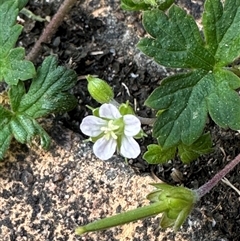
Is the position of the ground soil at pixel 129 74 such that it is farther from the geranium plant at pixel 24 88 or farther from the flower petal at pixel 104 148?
the flower petal at pixel 104 148

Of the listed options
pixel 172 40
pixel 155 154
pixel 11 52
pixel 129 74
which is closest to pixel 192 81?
pixel 172 40

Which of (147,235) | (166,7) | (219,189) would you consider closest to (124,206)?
(147,235)

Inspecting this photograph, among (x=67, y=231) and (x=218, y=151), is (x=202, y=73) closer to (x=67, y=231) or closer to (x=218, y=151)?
(x=218, y=151)

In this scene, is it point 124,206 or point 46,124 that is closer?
point 124,206

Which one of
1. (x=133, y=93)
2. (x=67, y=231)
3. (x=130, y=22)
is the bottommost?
(x=67, y=231)

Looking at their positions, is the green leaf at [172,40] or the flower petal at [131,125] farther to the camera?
the green leaf at [172,40]

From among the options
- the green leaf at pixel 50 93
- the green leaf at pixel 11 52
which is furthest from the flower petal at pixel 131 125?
the green leaf at pixel 11 52

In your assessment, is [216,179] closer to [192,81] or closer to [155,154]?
[155,154]
